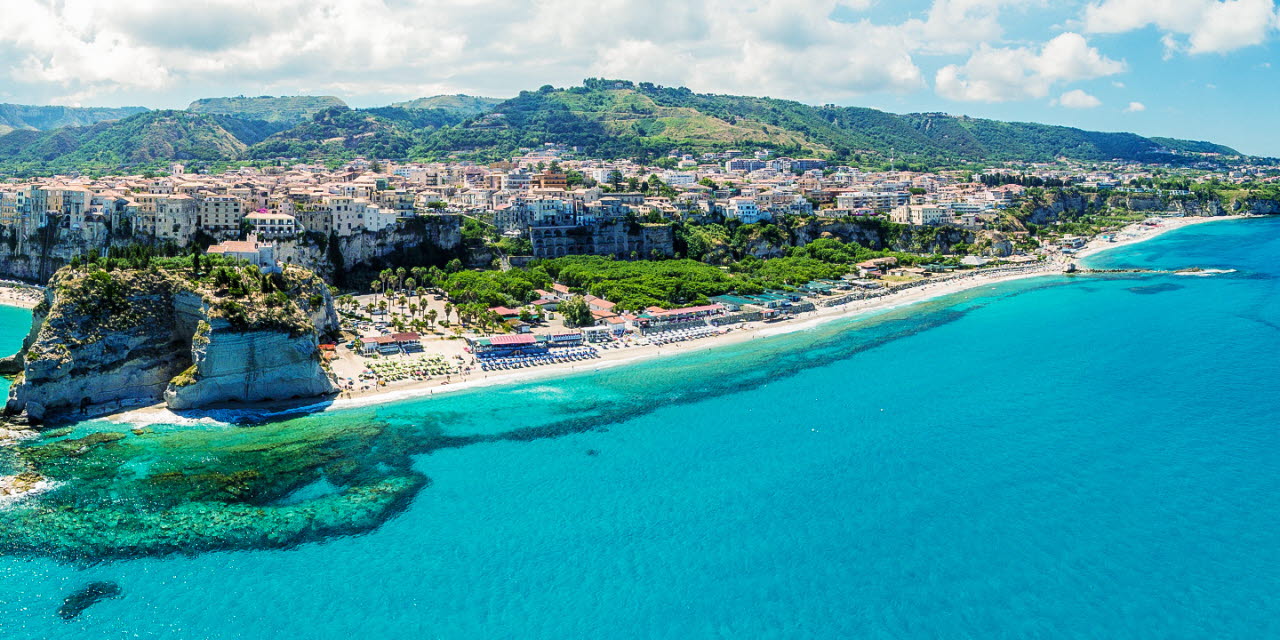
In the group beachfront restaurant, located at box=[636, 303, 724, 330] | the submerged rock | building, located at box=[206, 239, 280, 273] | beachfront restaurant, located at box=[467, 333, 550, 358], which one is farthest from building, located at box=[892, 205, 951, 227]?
the submerged rock

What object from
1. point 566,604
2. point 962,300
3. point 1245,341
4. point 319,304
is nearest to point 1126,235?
point 962,300

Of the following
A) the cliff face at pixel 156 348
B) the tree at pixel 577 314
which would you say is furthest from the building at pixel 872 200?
the cliff face at pixel 156 348

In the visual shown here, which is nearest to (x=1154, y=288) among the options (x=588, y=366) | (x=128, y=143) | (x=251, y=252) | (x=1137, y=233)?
(x=1137, y=233)

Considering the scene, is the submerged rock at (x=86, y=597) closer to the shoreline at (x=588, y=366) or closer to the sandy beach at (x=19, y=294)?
the shoreline at (x=588, y=366)

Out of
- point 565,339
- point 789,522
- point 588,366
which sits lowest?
point 789,522

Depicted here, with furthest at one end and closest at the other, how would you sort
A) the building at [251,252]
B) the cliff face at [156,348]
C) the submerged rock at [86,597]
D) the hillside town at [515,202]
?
the hillside town at [515,202] < the building at [251,252] < the cliff face at [156,348] < the submerged rock at [86,597]

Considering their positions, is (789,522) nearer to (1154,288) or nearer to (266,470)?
(266,470)

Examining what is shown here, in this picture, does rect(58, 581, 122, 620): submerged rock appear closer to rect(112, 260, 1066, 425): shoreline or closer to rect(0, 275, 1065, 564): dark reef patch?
rect(0, 275, 1065, 564): dark reef patch
